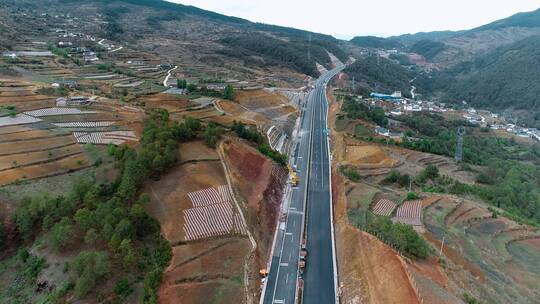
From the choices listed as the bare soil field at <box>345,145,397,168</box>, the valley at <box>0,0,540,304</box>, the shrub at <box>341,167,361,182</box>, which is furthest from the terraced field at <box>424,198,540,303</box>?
the bare soil field at <box>345,145,397,168</box>

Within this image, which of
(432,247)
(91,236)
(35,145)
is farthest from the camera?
(35,145)

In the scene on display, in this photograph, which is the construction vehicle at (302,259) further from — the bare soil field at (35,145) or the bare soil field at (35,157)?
the bare soil field at (35,145)

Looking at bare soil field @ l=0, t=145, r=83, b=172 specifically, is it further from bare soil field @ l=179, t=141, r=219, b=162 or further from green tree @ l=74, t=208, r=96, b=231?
green tree @ l=74, t=208, r=96, b=231

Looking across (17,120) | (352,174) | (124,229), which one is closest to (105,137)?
(17,120)

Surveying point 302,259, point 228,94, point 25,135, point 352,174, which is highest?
point 228,94

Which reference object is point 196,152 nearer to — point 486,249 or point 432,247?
point 432,247
